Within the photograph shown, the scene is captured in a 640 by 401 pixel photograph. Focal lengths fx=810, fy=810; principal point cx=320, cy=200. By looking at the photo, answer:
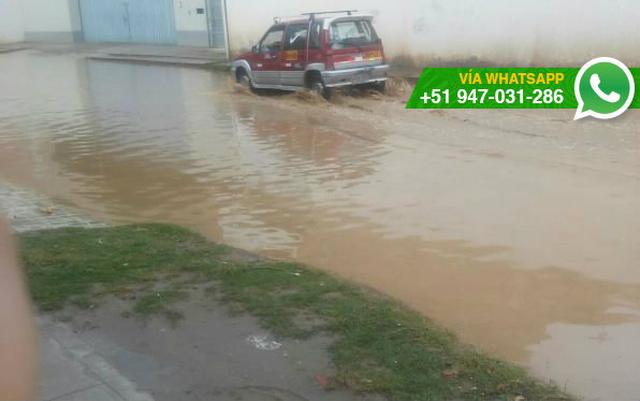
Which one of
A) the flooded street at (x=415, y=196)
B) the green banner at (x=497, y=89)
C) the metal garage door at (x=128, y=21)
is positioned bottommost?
the flooded street at (x=415, y=196)

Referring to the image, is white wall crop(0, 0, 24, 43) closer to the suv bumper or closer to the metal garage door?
the metal garage door

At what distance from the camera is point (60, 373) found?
442 centimetres

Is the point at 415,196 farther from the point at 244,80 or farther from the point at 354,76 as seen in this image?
the point at 244,80

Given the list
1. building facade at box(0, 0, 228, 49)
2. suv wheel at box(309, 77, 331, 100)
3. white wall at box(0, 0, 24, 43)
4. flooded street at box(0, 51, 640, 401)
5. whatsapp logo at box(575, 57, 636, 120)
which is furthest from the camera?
white wall at box(0, 0, 24, 43)

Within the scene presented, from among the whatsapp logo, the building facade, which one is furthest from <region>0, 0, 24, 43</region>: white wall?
the whatsapp logo

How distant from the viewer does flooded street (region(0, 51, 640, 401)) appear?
17.9ft

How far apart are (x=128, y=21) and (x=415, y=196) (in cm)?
2746

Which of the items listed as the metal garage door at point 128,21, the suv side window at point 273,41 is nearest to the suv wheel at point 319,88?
the suv side window at point 273,41

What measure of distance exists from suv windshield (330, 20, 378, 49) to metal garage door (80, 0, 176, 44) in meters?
15.9

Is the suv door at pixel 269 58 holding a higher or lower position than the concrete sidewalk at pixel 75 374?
higher

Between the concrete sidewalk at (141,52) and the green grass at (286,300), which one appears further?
the concrete sidewalk at (141,52)

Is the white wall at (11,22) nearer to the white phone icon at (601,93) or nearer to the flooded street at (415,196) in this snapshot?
the flooded street at (415,196)

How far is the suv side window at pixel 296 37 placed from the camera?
1599 cm

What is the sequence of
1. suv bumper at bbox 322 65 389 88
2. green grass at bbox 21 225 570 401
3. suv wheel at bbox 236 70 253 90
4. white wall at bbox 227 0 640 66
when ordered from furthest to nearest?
suv wheel at bbox 236 70 253 90 < white wall at bbox 227 0 640 66 < suv bumper at bbox 322 65 389 88 < green grass at bbox 21 225 570 401
